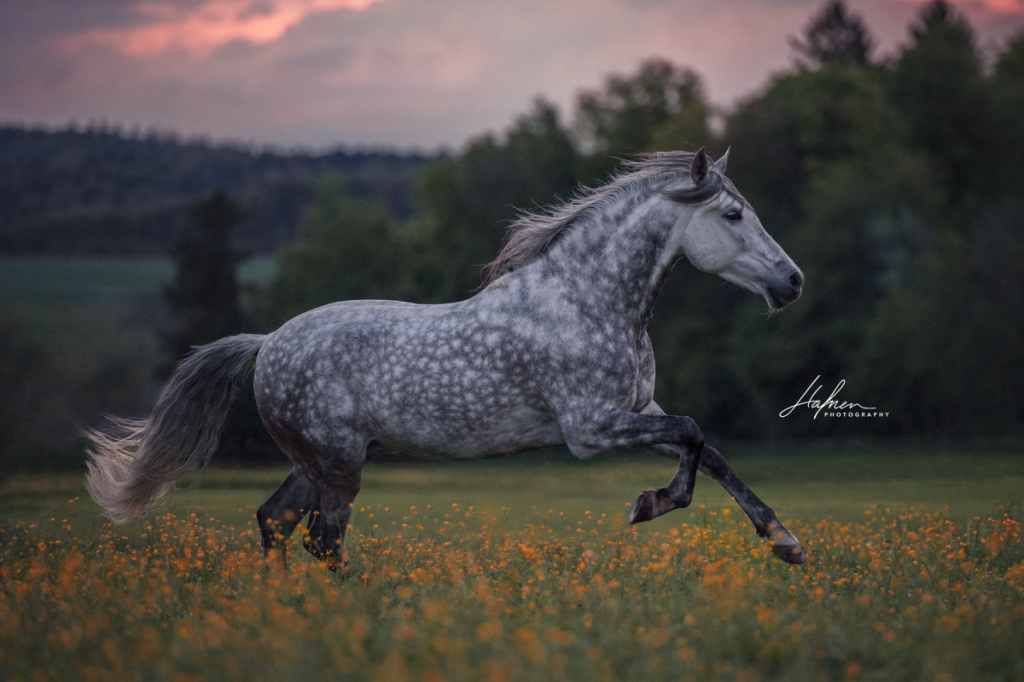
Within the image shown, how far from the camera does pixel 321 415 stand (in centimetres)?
727

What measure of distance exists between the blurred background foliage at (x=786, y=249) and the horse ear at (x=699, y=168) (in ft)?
66.1

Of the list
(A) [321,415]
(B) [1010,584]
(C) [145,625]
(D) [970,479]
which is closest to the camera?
(C) [145,625]

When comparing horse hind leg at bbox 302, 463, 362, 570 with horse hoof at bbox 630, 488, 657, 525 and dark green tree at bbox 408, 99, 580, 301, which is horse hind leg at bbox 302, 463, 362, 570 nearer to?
horse hoof at bbox 630, 488, 657, 525

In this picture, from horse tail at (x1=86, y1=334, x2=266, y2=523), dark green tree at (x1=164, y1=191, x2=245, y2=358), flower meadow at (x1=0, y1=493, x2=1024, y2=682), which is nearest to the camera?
flower meadow at (x1=0, y1=493, x2=1024, y2=682)

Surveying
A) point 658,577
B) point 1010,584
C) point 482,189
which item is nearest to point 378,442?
point 658,577

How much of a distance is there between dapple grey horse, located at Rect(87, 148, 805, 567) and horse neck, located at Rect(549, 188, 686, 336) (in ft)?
0.03

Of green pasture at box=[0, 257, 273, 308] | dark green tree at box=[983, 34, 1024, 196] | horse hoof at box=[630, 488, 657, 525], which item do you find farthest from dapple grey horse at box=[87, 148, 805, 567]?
green pasture at box=[0, 257, 273, 308]

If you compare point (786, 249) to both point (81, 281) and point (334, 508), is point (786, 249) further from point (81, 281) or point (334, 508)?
point (81, 281)

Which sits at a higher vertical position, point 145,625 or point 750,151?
point 750,151

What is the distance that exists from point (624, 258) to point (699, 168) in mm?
827

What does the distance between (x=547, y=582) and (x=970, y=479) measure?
1277 cm

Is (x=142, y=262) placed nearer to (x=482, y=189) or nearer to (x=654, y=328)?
(x=482, y=189)

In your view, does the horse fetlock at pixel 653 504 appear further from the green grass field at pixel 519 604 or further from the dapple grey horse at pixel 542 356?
the green grass field at pixel 519 604

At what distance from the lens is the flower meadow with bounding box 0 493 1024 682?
4344 millimetres
